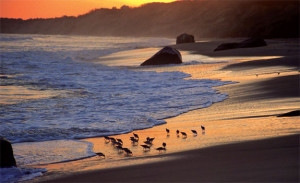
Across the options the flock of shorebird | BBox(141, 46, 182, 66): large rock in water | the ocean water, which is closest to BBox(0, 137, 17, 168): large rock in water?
the ocean water

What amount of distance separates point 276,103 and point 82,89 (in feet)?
21.8

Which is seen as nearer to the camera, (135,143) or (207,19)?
(135,143)

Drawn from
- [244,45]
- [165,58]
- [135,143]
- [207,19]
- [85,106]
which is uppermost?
[207,19]

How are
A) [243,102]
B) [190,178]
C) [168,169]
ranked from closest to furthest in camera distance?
[190,178]
[168,169]
[243,102]

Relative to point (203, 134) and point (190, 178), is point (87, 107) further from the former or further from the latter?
point (190, 178)

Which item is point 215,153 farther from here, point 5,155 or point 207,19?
point 207,19

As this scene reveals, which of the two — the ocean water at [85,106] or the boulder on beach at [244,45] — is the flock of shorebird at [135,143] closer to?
the ocean water at [85,106]

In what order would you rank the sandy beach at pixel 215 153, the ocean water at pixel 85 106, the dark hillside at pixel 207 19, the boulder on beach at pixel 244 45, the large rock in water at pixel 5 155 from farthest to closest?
the dark hillside at pixel 207 19 → the boulder on beach at pixel 244 45 → the ocean water at pixel 85 106 → the large rock in water at pixel 5 155 → the sandy beach at pixel 215 153

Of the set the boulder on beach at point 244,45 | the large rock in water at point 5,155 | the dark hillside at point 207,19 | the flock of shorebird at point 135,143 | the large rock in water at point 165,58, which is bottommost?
the flock of shorebird at point 135,143

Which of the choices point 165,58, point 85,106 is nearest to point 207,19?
point 165,58

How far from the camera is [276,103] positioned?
9.45m

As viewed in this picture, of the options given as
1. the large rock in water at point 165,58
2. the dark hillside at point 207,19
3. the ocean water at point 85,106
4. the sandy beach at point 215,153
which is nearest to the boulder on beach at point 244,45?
the large rock in water at point 165,58

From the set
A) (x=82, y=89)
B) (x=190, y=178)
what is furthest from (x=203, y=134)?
(x=82, y=89)

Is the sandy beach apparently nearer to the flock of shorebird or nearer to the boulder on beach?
the flock of shorebird
